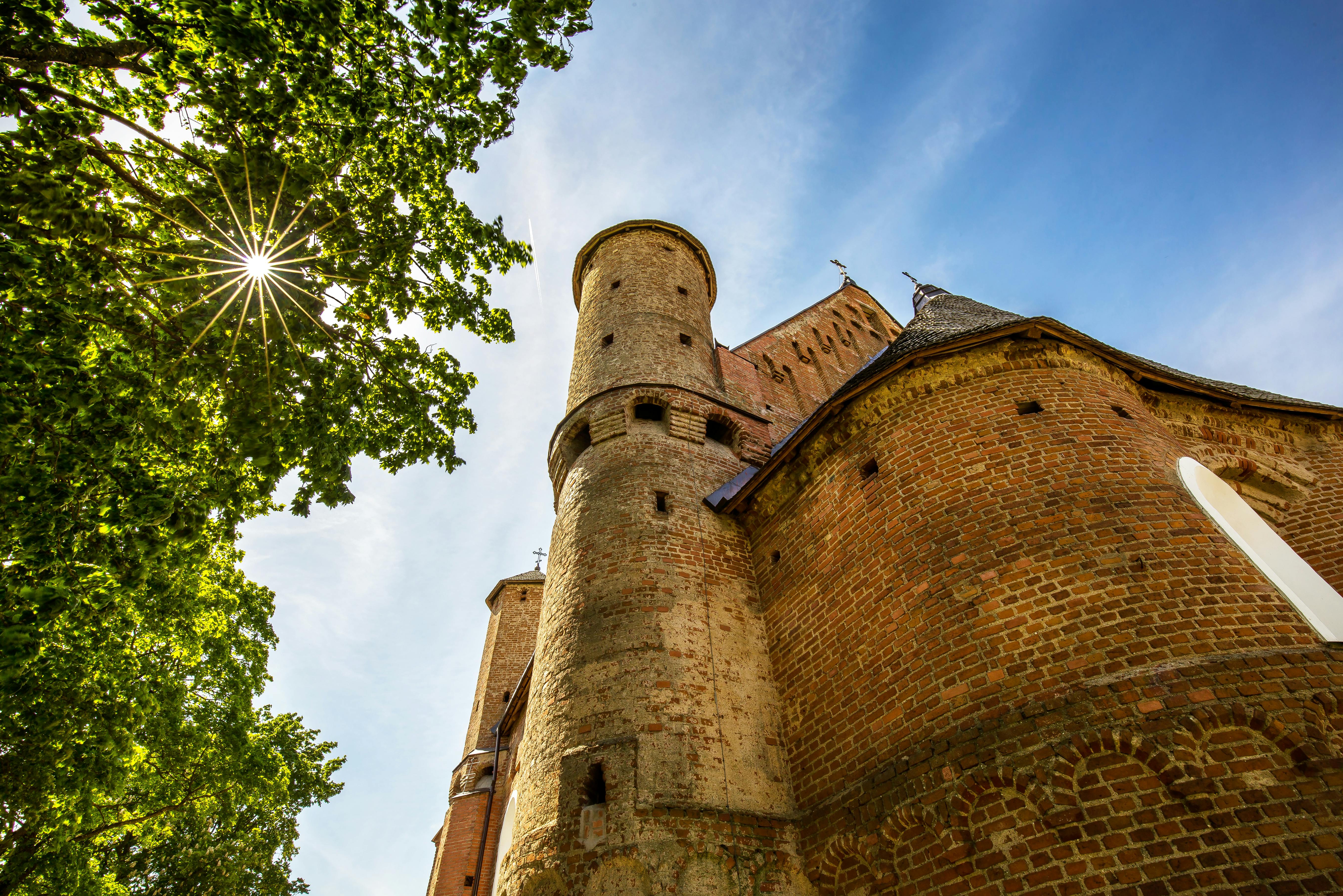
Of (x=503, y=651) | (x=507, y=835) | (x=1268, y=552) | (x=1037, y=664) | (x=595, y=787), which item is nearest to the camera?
(x=1037, y=664)

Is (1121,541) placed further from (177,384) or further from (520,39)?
(177,384)

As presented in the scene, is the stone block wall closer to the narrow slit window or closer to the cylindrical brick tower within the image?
the cylindrical brick tower

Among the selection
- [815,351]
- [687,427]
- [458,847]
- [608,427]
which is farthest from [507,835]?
[815,351]

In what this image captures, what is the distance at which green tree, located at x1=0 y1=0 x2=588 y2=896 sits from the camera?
4762 millimetres

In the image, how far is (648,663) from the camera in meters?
7.73

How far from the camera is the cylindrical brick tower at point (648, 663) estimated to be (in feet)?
21.3

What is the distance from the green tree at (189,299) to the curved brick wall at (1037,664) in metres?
5.12

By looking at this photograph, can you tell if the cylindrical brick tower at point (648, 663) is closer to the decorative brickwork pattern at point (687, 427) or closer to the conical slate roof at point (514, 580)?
the decorative brickwork pattern at point (687, 427)

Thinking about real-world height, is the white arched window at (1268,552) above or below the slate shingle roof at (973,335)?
below

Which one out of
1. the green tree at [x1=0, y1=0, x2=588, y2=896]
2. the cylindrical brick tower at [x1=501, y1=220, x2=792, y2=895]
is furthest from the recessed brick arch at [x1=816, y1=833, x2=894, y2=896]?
the green tree at [x1=0, y1=0, x2=588, y2=896]

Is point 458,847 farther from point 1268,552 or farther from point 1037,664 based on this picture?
point 1268,552

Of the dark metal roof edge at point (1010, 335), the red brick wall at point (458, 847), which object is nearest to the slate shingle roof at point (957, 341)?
the dark metal roof edge at point (1010, 335)

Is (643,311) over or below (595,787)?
over

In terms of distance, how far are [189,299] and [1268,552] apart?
10181 mm
